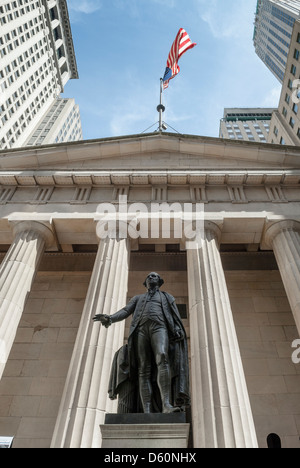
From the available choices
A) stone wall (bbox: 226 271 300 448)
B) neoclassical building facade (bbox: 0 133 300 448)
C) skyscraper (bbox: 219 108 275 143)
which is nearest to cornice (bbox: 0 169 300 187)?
neoclassical building facade (bbox: 0 133 300 448)

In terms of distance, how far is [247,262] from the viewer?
18234 millimetres

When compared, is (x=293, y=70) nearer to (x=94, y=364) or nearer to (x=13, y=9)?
(x=94, y=364)

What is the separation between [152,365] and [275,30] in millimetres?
87216

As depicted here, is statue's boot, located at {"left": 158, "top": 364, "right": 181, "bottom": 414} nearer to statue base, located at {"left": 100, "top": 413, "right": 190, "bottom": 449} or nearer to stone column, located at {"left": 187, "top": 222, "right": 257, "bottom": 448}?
statue base, located at {"left": 100, "top": 413, "right": 190, "bottom": 449}

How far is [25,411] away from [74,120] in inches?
3398

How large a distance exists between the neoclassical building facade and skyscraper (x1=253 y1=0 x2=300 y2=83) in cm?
6017

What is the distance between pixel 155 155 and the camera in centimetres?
1834

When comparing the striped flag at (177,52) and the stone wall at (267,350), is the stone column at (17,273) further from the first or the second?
the striped flag at (177,52)

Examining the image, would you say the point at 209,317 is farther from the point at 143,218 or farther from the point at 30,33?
the point at 30,33

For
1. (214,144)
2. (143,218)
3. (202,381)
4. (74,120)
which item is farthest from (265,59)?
(202,381)

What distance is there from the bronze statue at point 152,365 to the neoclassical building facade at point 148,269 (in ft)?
11.2

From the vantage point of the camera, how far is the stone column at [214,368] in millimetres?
8469

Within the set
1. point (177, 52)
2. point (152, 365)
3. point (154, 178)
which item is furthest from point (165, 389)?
point (177, 52)

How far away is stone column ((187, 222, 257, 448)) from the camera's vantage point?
8469 millimetres
